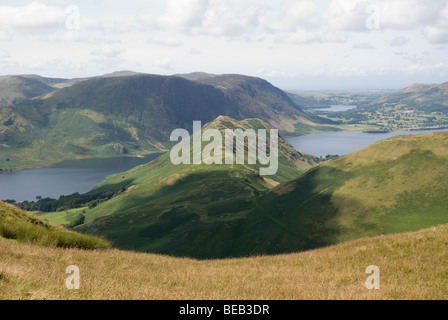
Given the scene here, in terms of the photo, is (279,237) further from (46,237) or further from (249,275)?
(249,275)

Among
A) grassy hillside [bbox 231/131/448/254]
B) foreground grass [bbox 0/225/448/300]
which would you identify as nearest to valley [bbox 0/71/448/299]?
foreground grass [bbox 0/225/448/300]

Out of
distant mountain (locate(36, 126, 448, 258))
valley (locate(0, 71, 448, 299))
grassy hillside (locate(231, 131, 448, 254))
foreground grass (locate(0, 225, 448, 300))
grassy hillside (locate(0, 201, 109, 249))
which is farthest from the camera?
distant mountain (locate(36, 126, 448, 258))

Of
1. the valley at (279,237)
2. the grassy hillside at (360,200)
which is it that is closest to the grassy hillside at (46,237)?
the valley at (279,237)

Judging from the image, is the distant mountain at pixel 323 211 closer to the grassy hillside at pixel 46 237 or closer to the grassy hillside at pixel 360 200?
the grassy hillside at pixel 360 200

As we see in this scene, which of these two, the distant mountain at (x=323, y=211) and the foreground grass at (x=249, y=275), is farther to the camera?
the distant mountain at (x=323, y=211)

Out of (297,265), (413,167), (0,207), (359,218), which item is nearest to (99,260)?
(297,265)

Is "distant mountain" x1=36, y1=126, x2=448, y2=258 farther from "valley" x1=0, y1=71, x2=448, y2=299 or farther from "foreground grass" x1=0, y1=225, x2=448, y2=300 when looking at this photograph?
"foreground grass" x1=0, y1=225, x2=448, y2=300

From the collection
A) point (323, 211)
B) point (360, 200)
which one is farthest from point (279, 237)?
point (360, 200)
